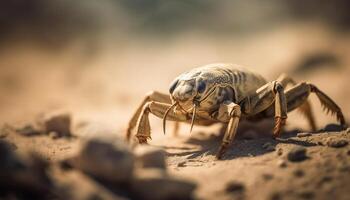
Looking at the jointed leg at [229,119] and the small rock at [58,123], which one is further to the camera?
the small rock at [58,123]

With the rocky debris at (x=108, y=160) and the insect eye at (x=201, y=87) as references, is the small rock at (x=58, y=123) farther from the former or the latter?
the rocky debris at (x=108, y=160)

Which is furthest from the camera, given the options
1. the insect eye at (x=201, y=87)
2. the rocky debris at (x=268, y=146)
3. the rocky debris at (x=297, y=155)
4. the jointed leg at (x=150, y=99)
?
the jointed leg at (x=150, y=99)

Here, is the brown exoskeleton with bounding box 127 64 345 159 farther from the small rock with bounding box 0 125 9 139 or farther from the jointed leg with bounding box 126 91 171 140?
the small rock with bounding box 0 125 9 139

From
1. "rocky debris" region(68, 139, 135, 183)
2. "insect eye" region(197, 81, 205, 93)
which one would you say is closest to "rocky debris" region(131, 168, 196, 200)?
"rocky debris" region(68, 139, 135, 183)

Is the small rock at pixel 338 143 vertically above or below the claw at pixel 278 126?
below

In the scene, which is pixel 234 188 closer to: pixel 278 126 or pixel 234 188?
pixel 234 188

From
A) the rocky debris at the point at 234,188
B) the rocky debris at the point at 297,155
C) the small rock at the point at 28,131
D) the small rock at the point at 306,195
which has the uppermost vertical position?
the small rock at the point at 28,131

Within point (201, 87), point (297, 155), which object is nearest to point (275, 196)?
point (297, 155)

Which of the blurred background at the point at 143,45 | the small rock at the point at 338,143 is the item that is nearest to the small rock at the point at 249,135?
the small rock at the point at 338,143
